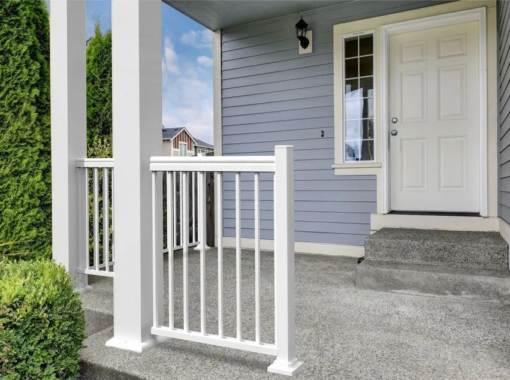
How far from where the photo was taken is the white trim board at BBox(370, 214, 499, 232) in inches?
146

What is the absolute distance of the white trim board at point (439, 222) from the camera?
12.2ft

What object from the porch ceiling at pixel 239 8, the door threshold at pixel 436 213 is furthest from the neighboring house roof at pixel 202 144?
the door threshold at pixel 436 213

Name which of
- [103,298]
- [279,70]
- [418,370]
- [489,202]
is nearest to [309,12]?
[279,70]

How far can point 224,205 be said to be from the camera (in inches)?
204

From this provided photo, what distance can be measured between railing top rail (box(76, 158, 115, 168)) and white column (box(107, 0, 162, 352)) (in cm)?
79

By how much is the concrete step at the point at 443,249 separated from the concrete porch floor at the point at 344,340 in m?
0.41

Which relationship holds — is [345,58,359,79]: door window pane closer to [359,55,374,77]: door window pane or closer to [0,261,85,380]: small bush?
[359,55,374,77]: door window pane

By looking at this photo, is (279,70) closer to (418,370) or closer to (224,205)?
(224,205)

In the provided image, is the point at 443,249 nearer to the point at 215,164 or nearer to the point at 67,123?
the point at 215,164

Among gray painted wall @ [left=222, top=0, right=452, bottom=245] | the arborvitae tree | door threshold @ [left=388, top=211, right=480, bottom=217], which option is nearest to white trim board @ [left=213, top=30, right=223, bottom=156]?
gray painted wall @ [left=222, top=0, right=452, bottom=245]

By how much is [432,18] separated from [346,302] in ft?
9.29

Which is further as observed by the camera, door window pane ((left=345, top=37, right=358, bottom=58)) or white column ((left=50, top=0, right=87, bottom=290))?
door window pane ((left=345, top=37, right=358, bottom=58))

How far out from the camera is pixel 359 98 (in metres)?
4.33

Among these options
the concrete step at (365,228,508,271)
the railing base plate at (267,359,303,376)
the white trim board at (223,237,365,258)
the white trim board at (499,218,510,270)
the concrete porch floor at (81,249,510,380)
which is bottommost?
the concrete porch floor at (81,249,510,380)
